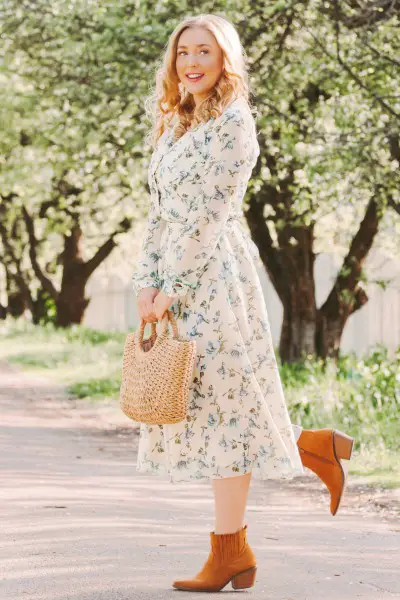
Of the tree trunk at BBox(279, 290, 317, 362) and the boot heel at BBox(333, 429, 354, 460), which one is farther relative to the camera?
the tree trunk at BBox(279, 290, 317, 362)

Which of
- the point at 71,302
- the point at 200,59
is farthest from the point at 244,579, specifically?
the point at 71,302

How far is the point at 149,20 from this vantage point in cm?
1192

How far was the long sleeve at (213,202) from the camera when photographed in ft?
14.4

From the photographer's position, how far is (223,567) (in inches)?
176

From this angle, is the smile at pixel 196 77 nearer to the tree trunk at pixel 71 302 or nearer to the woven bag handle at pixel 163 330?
the woven bag handle at pixel 163 330

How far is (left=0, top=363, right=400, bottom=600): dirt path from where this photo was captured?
4.61 metres

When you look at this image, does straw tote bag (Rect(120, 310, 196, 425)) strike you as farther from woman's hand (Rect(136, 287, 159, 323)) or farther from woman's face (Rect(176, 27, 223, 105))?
woman's face (Rect(176, 27, 223, 105))

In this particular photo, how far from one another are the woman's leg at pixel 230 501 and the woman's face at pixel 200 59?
4.74 feet

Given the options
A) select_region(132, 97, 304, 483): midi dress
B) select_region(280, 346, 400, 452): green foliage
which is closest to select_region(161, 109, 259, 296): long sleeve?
select_region(132, 97, 304, 483): midi dress

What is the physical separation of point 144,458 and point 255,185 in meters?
9.16

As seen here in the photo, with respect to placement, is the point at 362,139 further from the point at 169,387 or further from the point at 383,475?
the point at 169,387

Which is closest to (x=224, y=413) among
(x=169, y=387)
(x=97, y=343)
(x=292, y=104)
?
(x=169, y=387)

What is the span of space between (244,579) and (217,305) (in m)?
1.02

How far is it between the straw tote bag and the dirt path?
0.66 m
